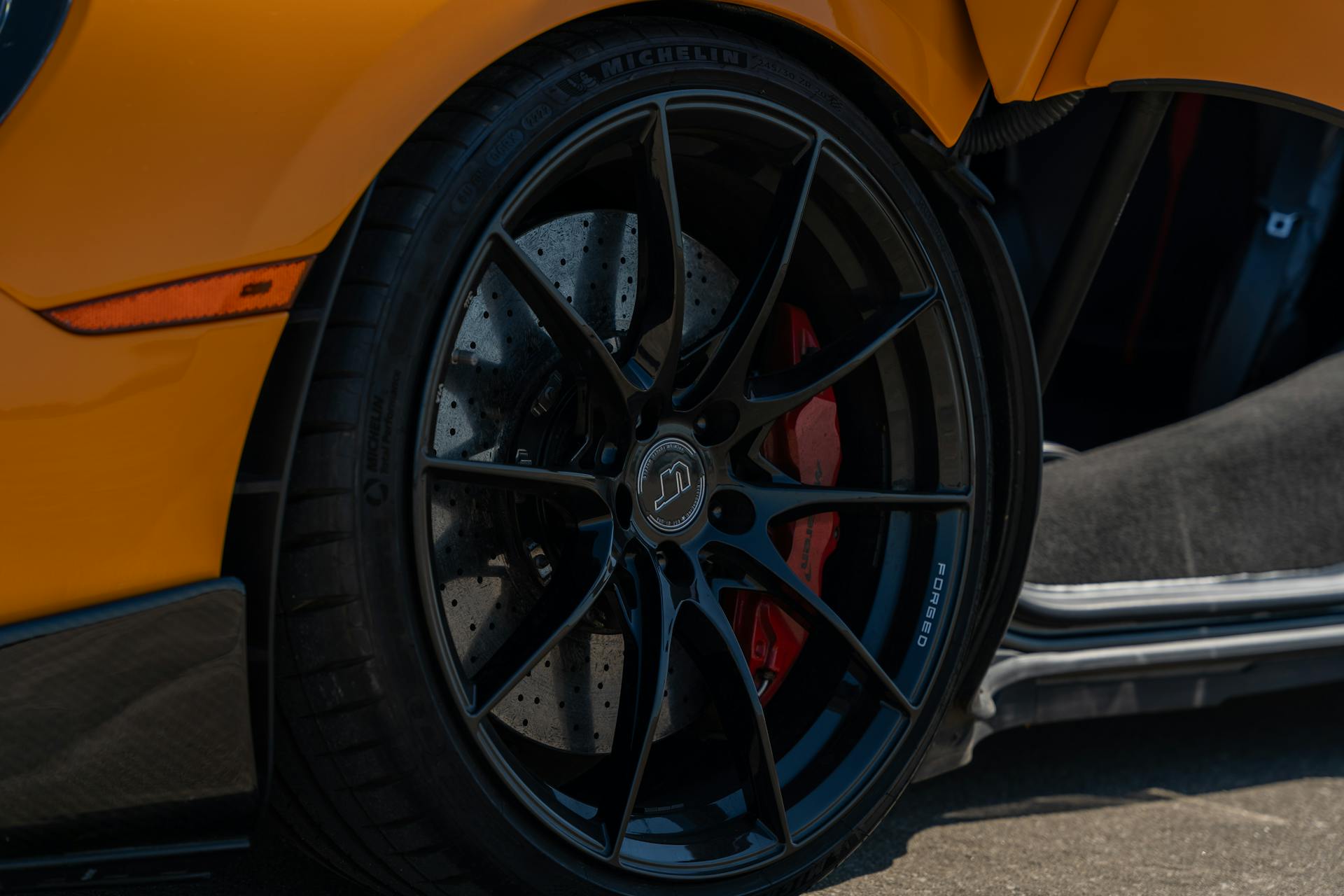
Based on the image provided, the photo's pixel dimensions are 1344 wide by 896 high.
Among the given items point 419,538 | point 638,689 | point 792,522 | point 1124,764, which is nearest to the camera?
point 419,538

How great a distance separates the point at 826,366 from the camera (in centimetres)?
177

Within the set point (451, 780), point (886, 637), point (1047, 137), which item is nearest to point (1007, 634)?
point (886, 637)

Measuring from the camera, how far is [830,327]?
1922 mm

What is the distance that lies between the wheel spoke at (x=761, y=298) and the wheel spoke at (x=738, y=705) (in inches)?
10.4

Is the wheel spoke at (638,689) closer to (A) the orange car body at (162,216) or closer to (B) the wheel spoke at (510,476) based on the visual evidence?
(B) the wheel spoke at (510,476)

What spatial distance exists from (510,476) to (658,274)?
0.33 meters

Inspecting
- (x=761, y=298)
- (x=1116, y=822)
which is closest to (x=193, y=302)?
(x=761, y=298)

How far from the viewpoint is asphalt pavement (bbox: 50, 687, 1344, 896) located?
6.27 feet

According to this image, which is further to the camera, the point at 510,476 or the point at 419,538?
the point at 510,476

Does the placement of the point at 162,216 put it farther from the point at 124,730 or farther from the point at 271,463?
the point at 124,730

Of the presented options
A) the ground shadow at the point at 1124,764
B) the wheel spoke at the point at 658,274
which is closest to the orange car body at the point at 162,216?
the wheel spoke at the point at 658,274

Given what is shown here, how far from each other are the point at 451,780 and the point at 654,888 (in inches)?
13.1

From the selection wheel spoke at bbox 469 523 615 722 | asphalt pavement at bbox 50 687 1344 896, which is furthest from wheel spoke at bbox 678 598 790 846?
asphalt pavement at bbox 50 687 1344 896

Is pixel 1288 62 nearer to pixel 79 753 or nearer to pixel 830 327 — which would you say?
pixel 830 327
